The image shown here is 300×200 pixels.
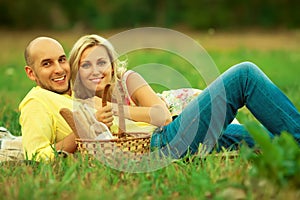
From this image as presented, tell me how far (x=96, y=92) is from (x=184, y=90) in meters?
0.68

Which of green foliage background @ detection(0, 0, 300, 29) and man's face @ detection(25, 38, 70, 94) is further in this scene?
green foliage background @ detection(0, 0, 300, 29)

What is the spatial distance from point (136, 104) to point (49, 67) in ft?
1.77

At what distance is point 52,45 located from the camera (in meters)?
3.70

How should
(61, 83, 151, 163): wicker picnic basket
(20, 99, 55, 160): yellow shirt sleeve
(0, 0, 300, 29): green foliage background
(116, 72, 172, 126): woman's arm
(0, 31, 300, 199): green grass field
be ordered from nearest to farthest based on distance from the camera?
(0, 31, 300, 199): green grass field, (61, 83, 151, 163): wicker picnic basket, (20, 99, 55, 160): yellow shirt sleeve, (116, 72, 172, 126): woman's arm, (0, 0, 300, 29): green foliage background

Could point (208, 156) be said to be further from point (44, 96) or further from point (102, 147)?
point (44, 96)

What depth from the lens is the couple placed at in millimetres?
3391

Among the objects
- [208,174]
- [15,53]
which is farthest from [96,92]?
[15,53]

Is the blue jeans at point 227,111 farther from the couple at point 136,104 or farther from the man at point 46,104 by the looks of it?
the man at point 46,104

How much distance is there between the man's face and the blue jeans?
2.12ft

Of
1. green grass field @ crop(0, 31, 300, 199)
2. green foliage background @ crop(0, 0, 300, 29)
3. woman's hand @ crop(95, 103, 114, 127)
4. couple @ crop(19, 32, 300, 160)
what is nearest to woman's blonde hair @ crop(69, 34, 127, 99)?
couple @ crop(19, 32, 300, 160)

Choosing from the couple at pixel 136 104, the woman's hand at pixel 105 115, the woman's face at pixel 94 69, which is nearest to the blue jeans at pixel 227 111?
the couple at pixel 136 104

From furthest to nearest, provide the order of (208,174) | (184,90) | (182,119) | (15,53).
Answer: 1. (15,53)
2. (184,90)
3. (182,119)
4. (208,174)

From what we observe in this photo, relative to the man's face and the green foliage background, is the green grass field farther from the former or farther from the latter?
the green foliage background

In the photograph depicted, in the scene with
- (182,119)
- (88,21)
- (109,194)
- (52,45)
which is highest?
(88,21)
